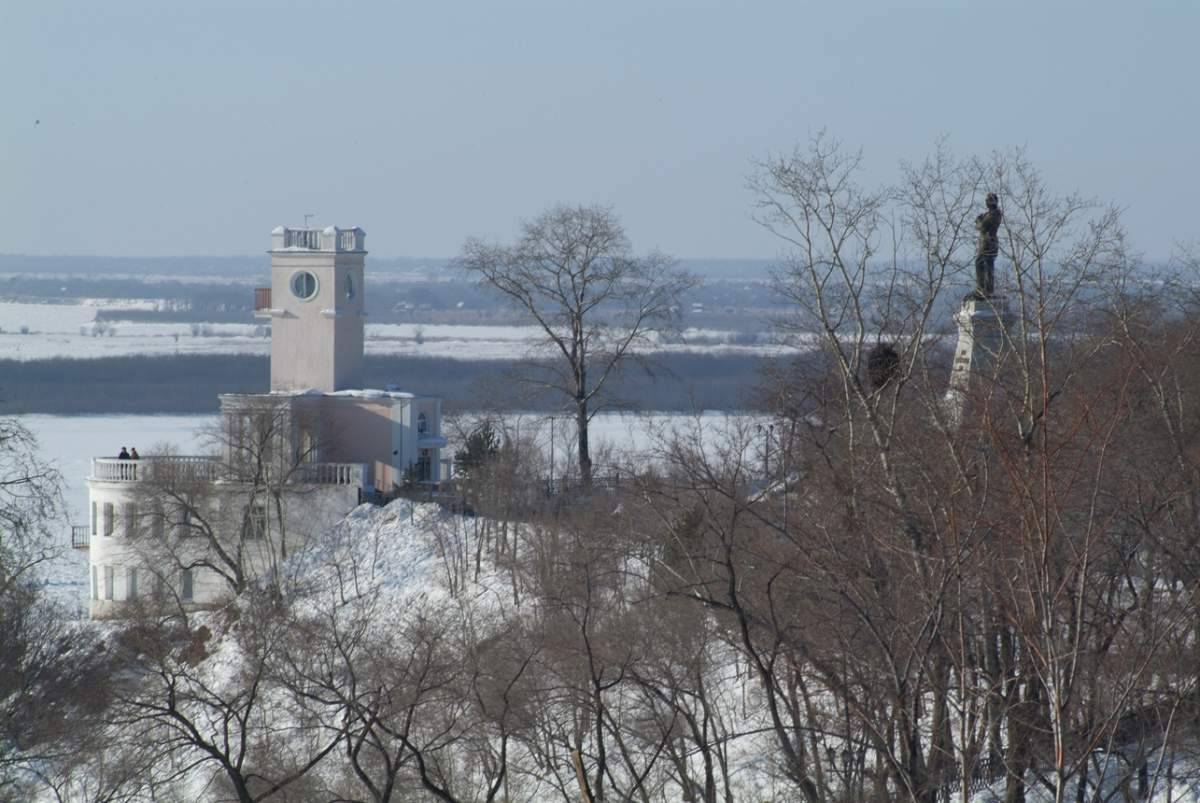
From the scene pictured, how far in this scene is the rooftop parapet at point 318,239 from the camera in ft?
Result: 134

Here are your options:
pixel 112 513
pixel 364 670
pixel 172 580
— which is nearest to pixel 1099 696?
pixel 364 670

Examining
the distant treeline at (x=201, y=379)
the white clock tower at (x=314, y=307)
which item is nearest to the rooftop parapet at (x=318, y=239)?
the white clock tower at (x=314, y=307)

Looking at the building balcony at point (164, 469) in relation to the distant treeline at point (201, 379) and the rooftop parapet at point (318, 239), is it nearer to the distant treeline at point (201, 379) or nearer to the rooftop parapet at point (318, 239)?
the rooftop parapet at point (318, 239)

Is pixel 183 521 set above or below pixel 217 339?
above

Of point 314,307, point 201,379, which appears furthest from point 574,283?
point 201,379

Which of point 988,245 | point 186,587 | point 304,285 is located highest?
point 988,245

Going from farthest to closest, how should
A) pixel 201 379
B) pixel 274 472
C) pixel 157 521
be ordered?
pixel 201 379 < pixel 274 472 < pixel 157 521

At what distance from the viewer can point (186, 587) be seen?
121ft

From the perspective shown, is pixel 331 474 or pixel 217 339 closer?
pixel 331 474

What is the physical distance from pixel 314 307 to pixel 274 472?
5254 mm

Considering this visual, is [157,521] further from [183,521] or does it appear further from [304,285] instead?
[304,285]

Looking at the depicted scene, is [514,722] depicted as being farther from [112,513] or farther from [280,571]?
[112,513]

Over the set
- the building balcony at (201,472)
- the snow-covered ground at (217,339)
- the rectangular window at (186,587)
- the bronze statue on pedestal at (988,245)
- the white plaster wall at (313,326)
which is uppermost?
the bronze statue on pedestal at (988,245)

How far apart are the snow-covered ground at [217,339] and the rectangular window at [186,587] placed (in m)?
67.9
